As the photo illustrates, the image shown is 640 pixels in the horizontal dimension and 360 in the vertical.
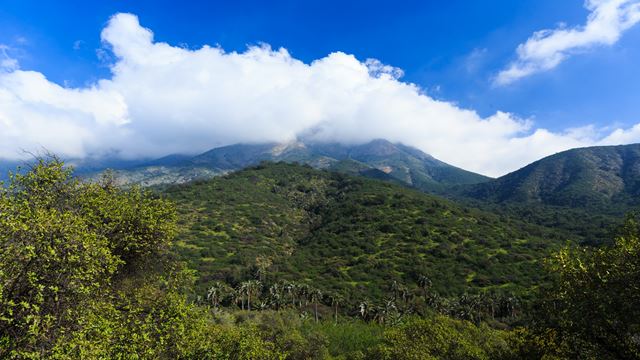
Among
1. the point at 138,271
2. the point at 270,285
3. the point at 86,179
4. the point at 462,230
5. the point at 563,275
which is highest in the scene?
the point at 86,179

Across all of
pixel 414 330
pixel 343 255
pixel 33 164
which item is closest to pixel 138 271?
pixel 33 164

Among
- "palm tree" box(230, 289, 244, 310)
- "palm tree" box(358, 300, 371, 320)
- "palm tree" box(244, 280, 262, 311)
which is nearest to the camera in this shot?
"palm tree" box(358, 300, 371, 320)

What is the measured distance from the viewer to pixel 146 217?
26609 millimetres

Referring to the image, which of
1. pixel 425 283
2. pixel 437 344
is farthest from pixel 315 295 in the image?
pixel 437 344

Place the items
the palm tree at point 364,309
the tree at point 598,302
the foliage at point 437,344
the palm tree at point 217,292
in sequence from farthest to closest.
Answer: the palm tree at point 217,292 → the palm tree at point 364,309 → the foliage at point 437,344 → the tree at point 598,302

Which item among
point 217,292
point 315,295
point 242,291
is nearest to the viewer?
point 315,295

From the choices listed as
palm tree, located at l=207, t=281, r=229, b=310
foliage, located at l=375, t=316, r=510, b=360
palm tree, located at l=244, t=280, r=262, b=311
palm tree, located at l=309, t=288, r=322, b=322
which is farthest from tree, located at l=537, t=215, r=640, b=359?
palm tree, located at l=244, t=280, r=262, b=311

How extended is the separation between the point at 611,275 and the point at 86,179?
31905 mm

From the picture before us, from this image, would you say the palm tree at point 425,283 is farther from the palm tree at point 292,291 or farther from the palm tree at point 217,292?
the palm tree at point 217,292

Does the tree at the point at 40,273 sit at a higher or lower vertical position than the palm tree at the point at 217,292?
higher

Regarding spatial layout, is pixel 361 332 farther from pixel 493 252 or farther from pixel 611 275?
pixel 493 252

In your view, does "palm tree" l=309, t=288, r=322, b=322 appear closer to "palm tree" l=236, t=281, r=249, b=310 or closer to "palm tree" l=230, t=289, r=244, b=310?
"palm tree" l=236, t=281, r=249, b=310

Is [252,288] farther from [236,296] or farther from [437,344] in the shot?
[437,344]

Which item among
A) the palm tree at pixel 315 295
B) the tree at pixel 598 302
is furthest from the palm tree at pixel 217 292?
the tree at pixel 598 302
